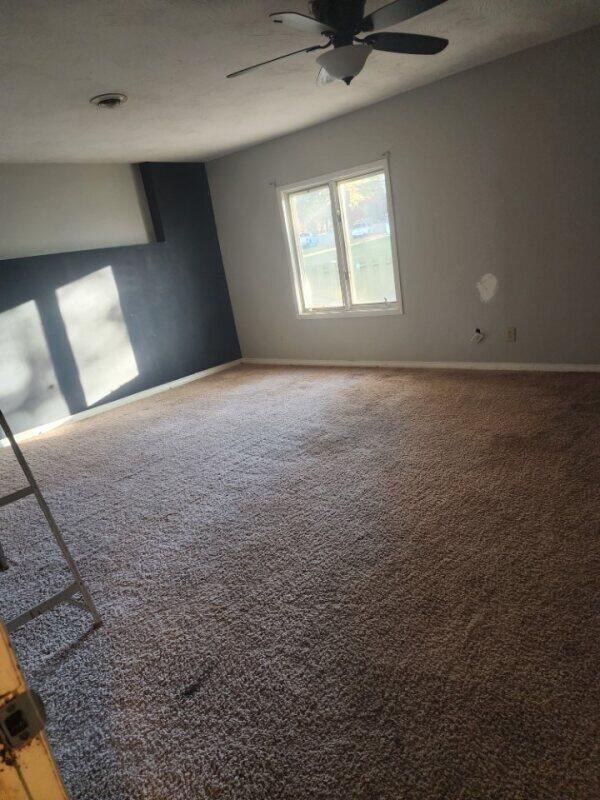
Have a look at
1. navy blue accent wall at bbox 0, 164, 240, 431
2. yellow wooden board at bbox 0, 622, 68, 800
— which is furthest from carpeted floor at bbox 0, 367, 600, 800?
navy blue accent wall at bbox 0, 164, 240, 431

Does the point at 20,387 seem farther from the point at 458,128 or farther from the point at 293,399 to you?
the point at 458,128

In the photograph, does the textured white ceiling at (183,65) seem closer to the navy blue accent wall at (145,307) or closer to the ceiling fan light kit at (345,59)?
the ceiling fan light kit at (345,59)

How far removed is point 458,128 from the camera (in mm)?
4184

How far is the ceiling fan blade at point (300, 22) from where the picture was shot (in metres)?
2.09

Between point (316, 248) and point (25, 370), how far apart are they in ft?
11.3

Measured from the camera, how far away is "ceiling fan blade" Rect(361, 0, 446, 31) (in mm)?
2158

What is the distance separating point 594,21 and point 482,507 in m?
3.49

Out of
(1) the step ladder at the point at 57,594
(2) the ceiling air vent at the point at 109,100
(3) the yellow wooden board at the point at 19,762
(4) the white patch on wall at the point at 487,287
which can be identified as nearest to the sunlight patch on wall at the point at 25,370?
(2) the ceiling air vent at the point at 109,100


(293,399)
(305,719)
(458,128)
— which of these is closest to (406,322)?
(293,399)

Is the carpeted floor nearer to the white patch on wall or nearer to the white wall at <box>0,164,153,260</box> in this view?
the white patch on wall

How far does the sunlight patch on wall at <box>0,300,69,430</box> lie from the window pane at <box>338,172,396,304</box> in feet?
11.2

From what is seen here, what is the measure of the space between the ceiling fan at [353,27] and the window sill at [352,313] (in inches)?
105

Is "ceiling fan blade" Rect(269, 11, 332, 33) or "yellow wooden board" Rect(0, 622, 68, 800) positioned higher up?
"ceiling fan blade" Rect(269, 11, 332, 33)

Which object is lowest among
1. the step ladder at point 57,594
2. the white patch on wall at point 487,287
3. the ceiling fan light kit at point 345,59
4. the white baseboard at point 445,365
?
the white baseboard at point 445,365
